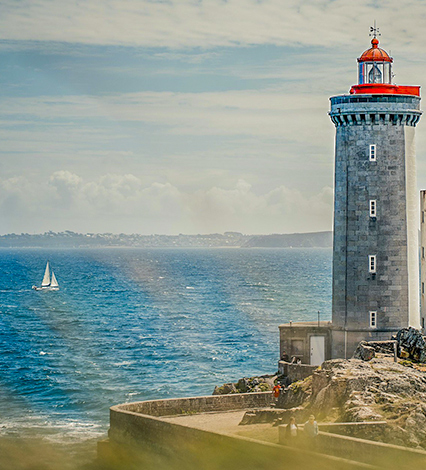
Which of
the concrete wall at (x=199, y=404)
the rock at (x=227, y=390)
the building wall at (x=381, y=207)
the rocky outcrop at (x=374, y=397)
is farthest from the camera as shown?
the rock at (x=227, y=390)

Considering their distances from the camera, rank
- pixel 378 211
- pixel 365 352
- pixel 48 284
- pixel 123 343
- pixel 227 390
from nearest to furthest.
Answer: pixel 365 352, pixel 378 211, pixel 227 390, pixel 123 343, pixel 48 284

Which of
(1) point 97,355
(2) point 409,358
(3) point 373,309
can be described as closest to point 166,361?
(1) point 97,355

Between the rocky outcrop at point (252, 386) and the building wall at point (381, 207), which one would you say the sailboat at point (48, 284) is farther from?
the building wall at point (381, 207)

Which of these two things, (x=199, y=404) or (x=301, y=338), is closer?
(x=199, y=404)

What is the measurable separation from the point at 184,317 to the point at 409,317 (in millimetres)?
61803

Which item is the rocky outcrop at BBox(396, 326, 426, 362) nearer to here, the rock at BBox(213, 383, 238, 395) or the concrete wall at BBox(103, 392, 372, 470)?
the concrete wall at BBox(103, 392, 372, 470)

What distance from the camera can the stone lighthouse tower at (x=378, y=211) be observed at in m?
47.2

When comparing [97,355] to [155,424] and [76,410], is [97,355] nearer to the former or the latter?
[76,410]

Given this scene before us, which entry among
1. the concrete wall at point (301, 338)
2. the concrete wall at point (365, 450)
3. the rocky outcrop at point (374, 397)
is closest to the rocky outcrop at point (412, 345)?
the rocky outcrop at point (374, 397)

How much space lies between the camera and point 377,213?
47156 millimetres

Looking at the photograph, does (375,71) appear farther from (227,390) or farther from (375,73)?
(227,390)

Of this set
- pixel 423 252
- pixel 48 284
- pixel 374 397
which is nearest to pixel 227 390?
pixel 423 252

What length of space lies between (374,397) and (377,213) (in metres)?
15.5

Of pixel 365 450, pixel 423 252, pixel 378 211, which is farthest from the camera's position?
pixel 423 252
